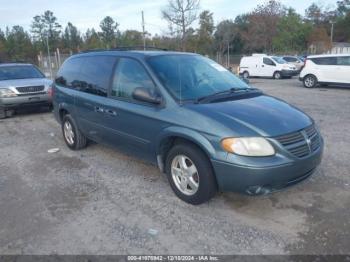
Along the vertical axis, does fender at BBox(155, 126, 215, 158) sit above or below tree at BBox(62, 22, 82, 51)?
below

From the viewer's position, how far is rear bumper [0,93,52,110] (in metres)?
9.44

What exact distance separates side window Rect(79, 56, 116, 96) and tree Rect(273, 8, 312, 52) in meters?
45.3

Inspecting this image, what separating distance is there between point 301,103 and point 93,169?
26.9ft

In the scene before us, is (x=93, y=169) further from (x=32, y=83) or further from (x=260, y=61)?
(x=260, y=61)

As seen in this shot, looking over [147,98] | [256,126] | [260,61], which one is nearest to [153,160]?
[147,98]

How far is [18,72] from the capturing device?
10609mm

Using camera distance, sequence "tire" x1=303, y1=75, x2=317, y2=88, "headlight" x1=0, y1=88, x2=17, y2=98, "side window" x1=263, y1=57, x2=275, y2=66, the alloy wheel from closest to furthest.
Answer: the alloy wheel < "headlight" x1=0, y1=88, x2=17, y2=98 < "tire" x1=303, y1=75, x2=317, y2=88 < "side window" x1=263, y1=57, x2=275, y2=66

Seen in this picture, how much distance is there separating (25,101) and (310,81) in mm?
13066

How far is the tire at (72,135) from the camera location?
6.00m

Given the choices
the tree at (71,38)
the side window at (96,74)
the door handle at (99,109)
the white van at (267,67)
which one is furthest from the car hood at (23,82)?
the tree at (71,38)

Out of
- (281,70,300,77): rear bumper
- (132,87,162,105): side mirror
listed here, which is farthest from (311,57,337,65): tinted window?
(132,87,162,105): side mirror

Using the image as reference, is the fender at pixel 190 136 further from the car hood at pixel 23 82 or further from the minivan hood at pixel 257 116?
the car hood at pixel 23 82

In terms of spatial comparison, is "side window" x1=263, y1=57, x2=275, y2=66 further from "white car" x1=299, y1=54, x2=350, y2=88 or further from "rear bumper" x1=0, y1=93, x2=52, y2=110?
"rear bumper" x1=0, y1=93, x2=52, y2=110

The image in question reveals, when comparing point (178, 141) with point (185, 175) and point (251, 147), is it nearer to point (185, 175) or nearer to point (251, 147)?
point (185, 175)
